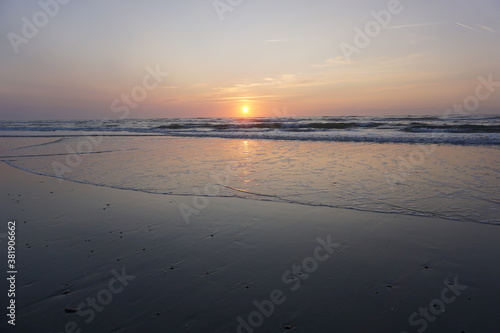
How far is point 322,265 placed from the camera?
14.6 ft

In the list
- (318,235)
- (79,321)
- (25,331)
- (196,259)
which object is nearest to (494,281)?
(318,235)

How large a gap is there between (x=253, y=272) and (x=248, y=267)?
6.4 inches

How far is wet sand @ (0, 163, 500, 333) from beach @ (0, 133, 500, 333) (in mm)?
20

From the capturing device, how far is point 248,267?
4.42m

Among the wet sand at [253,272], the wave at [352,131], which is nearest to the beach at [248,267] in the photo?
the wet sand at [253,272]

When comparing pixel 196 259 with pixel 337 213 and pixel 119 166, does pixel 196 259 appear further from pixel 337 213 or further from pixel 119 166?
pixel 119 166

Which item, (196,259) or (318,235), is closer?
(196,259)

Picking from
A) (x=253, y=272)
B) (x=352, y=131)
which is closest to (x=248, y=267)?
(x=253, y=272)

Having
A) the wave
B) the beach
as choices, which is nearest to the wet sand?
the beach

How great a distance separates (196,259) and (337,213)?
3434 millimetres

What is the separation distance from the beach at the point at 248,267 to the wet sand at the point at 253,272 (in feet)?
0.07

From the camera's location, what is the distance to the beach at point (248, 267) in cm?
330

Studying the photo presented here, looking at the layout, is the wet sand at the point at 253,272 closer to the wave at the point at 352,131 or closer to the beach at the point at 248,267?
the beach at the point at 248,267

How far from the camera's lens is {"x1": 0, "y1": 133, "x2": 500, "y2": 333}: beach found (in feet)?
10.8
